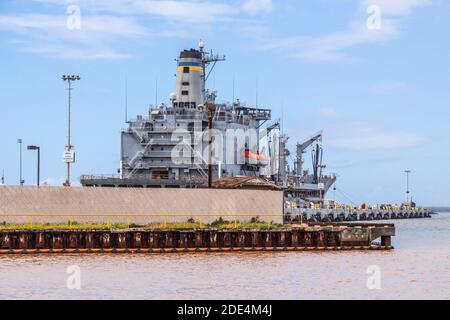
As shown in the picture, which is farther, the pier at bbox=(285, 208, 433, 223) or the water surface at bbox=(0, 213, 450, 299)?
the pier at bbox=(285, 208, 433, 223)

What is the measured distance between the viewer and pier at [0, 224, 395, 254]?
Result: 56850 millimetres

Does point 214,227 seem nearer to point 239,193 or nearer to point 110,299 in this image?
point 239,193

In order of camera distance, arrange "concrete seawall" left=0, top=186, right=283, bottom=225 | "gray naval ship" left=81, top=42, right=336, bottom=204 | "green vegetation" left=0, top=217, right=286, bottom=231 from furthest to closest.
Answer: "gray naval ship" left=81, top=42, right=336, bottom=204, "concrete seawall" left=0, top=186, right=283, bottom=225, "green vegetation" left=0, top=217, right=286, bottom=231

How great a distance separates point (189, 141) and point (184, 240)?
188 ft

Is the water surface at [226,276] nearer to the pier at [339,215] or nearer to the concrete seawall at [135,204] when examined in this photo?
the concrete seawall at [135,204]

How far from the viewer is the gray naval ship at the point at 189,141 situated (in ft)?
376

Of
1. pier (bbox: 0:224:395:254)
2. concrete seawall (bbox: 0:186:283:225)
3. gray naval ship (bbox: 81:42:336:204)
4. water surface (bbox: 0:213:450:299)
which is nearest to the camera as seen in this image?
water surface (bbox: 0:213:450:299)

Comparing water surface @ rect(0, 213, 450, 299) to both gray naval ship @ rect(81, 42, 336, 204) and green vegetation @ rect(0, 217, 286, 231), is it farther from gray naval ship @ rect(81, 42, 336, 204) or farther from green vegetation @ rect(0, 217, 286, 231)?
gray naval ship @ rect(81, 42, 336, 204)

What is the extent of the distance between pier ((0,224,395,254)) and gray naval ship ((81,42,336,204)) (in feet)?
149

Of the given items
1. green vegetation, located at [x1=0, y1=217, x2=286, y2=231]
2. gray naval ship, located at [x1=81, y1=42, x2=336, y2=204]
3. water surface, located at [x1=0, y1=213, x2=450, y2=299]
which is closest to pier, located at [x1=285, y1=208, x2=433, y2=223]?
gray naval ship, located at [x1=81, y1=42, x2=336, y2=204]

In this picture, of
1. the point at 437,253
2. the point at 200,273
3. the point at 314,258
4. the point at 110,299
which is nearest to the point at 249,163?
the point at 437,253

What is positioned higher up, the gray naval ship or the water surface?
the gray naval ship

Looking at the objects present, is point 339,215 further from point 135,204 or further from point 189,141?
point 135,204

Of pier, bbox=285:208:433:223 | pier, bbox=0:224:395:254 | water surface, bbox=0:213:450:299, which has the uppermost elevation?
pier, bbox=285:208:433:223
